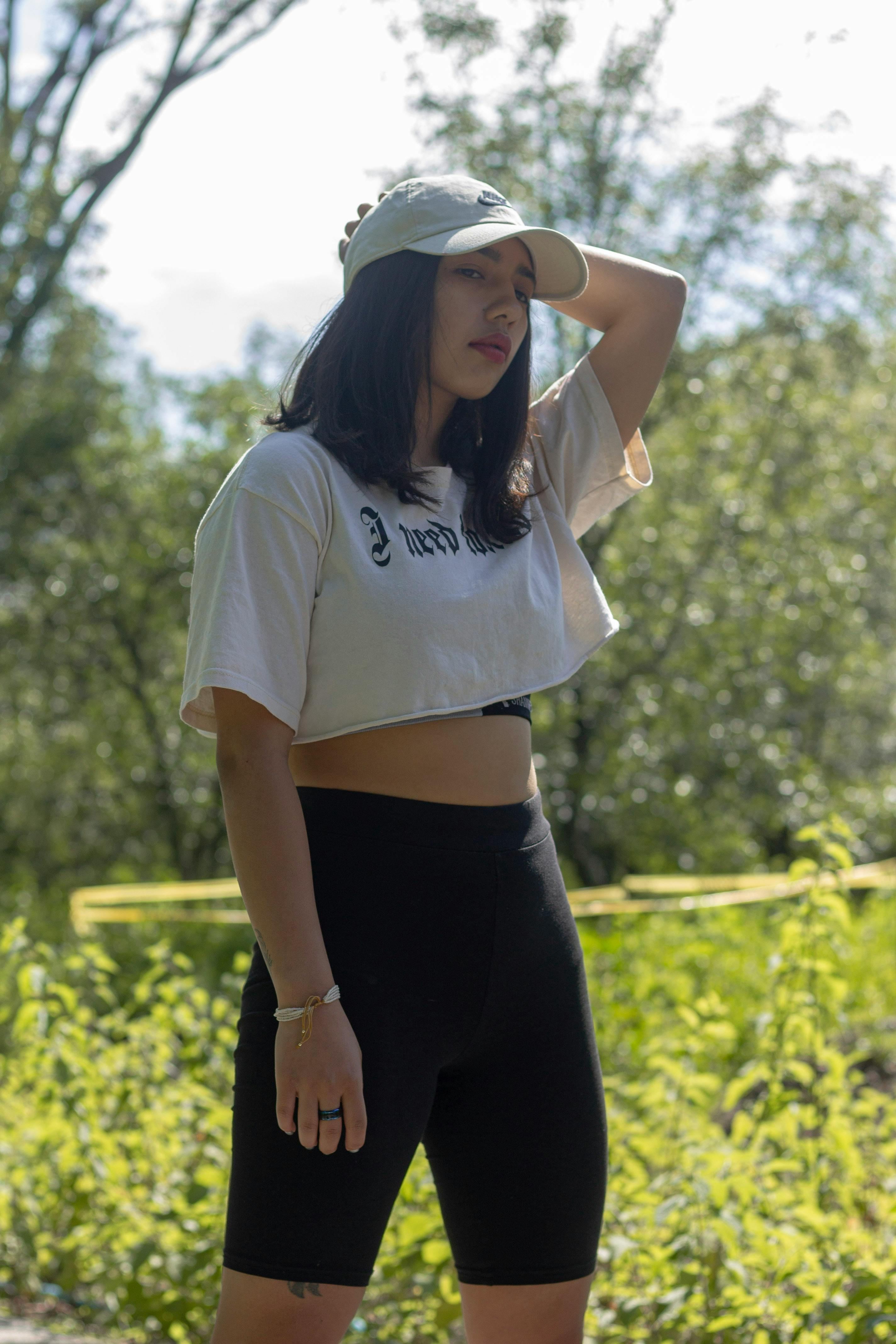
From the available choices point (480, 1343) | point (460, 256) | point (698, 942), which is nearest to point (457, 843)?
point (480, 1343)

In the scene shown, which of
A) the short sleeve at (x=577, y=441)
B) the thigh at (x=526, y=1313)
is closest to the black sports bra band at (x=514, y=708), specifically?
the short sleeve at (x=577, y=441)

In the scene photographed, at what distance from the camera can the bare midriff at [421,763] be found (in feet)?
5.04

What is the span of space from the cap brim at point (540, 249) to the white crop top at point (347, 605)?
29 cm

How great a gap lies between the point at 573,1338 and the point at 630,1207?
42.9 inches

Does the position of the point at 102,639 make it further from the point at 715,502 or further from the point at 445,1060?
the point at 445,1060

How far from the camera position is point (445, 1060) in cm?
153

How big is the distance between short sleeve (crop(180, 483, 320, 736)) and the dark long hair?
6.6 inches

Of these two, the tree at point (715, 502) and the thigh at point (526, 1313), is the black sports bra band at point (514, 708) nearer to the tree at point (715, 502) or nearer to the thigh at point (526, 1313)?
the thigh at point (526, 1313)

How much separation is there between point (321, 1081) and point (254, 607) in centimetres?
54

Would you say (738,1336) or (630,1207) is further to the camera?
(630,1207)

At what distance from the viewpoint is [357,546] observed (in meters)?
1.52

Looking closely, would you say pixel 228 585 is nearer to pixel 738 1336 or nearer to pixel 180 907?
pixel 738 1336

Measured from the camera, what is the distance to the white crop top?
4.73ft

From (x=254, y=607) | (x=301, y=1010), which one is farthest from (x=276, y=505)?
(x=301, y=1010)
